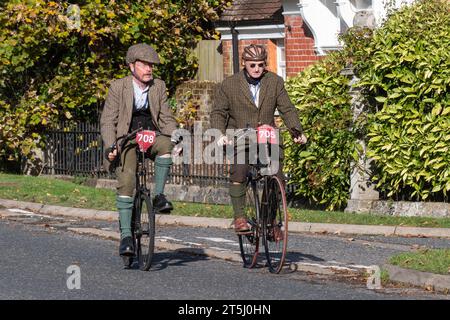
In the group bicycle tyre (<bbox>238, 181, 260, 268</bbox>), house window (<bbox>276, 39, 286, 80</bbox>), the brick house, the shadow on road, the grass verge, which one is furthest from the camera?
house window (<bbox>276, 39, 286, 80</bbox>)

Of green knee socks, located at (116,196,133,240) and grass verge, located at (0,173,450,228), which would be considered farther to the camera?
grass verge, located at (0,173,450,228)

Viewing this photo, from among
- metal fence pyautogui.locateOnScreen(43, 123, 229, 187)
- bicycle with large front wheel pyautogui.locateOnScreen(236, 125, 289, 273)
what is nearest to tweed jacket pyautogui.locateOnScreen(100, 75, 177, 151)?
bicycle with large front wheel pyautogui.locateOnScreen(236, 125, 289, 273)

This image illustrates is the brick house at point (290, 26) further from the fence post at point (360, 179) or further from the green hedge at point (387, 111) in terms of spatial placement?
the fence post at point (360, 179)

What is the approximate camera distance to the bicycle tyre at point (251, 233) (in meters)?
11.8

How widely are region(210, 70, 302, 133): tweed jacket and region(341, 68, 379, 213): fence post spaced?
6.25 m

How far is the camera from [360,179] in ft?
60.0

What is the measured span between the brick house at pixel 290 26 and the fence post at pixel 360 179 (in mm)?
3355

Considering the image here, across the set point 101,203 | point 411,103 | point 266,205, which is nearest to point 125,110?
point 266,205

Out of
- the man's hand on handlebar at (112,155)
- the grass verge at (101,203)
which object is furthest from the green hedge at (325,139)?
the man's hand on handlebar at (112,155)

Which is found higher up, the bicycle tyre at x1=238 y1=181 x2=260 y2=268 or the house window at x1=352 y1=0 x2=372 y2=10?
the house window at x1=352 y1=0 x2=372 y2=10

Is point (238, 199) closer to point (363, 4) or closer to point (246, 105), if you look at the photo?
point (246, 105)

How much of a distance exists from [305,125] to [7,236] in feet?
18.1

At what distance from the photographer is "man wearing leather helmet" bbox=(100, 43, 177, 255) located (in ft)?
39.0

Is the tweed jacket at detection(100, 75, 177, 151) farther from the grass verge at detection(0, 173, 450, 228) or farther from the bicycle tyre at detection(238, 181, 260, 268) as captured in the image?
the grass verge at detection(0, 173, 450, 228)
